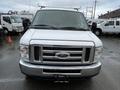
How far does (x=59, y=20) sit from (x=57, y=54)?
6.01 ft

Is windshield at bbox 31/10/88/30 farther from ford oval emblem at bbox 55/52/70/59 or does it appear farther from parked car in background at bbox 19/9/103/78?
ford oval emblem at bbox 55/52/70/59

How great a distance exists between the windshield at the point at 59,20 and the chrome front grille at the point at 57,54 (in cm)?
133

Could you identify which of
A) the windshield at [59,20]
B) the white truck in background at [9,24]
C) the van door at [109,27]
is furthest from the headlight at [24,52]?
the van door at [109,27]

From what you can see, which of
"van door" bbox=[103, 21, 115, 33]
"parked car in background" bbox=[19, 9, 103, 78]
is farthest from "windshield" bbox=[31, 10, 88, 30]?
"van door" bbox=[103, 21, 115, 33]

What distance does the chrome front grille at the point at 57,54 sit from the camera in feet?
13.9

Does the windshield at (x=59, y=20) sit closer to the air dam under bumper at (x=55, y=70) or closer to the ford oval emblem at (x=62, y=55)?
the ford oval emblem at (x=62, y=55)

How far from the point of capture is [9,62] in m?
7.40

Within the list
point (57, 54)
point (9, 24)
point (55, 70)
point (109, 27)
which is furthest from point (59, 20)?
point (109, 27)

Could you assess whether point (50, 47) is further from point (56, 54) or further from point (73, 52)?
point (73, 52)

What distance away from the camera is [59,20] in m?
5.83

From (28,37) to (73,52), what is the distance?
1.10 meters

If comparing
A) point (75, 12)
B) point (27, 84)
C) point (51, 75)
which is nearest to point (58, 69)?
point (51, 75)

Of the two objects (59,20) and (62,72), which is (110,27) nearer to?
(59,20)

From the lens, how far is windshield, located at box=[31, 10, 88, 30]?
558 centimetres
